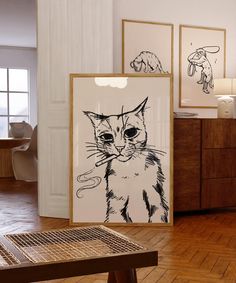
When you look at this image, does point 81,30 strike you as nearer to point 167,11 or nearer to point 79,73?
point 79,73

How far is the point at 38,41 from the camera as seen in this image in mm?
5105

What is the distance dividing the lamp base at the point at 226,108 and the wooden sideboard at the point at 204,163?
0.57 feet

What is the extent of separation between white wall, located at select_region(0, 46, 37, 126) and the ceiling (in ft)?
0.66

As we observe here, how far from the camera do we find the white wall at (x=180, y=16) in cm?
543

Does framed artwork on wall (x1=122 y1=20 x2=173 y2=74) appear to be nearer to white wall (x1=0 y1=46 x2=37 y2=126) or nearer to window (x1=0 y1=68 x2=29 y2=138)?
white wall (x1=0 y1=46 x2=37 y2=126)

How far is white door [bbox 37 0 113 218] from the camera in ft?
16.5

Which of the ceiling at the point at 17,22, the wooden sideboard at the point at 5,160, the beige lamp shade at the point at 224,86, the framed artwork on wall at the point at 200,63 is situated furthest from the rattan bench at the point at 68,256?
the wooden sideboard at the point at 5,160

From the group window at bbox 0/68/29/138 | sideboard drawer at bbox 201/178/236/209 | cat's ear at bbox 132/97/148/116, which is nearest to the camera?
cat's ear at bbox 132/97/148/116

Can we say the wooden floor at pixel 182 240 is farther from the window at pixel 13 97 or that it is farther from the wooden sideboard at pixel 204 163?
the window at pixel 13 97

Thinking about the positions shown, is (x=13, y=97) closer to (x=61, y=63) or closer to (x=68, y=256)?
(x=61, y=63)

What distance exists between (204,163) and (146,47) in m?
1.48

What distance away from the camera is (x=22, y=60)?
12789 millimetres

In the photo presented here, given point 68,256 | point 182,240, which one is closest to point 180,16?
point 182,240

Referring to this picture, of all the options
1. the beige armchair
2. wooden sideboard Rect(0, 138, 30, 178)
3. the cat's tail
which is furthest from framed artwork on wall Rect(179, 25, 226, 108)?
wooden sideboard Rect(0, 138, 30, 178)
